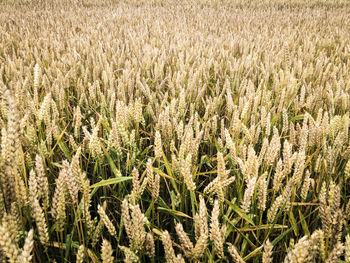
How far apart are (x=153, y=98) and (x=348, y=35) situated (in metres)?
3.33

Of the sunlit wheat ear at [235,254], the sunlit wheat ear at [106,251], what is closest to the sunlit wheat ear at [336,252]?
the sunlit wheat ear at [235,254]

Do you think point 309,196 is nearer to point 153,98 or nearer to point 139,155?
point 139,155

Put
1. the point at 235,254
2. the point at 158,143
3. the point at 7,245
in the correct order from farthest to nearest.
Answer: the point at 158,143
the point at 235,254
the point at 7,245

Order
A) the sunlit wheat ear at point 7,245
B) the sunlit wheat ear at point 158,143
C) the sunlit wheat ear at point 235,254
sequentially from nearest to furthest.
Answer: the sunlit wheat ear at point 7,245
the sunlit wheat ear at point 235,254
the sunlit wheat ear at point 158,143

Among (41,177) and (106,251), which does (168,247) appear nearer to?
(106,251)

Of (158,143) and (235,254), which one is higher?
(158,143)

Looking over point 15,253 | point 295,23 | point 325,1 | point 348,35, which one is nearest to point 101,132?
point 15,253

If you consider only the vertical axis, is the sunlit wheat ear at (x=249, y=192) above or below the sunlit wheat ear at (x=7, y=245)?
below

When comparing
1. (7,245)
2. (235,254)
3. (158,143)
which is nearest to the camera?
(7,245)

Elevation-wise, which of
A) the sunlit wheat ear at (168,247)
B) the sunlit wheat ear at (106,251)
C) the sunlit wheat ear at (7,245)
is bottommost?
the sunlit wheat ear at (168,247)

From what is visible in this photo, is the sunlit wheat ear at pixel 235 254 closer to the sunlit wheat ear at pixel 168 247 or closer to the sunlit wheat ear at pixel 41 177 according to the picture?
the sunlit wheat ear at pixel 168 247

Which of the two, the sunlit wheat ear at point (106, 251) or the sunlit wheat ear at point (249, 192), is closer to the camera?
the sunlit wheat ear at point (106, 251)

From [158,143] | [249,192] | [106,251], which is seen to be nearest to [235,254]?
[249,192]

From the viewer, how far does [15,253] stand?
41 cm
